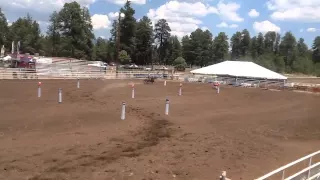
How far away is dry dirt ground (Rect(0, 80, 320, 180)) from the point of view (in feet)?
32.3

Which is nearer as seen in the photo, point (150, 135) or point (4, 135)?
point (4, 135)

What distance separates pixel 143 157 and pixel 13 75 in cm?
3277

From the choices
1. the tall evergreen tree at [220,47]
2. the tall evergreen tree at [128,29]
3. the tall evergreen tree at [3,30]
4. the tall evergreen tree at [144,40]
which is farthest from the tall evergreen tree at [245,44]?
the tall evergreen tree at [3,30]

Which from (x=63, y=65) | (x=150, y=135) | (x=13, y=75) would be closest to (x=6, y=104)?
(x=150, y=135)

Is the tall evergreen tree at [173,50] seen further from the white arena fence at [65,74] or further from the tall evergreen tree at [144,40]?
the white arena fence at [65,74]

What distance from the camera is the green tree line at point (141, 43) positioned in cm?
9931

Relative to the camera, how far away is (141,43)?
11262cm

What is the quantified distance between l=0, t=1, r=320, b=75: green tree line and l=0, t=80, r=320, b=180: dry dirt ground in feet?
228

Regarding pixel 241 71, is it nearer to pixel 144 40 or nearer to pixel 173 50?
pixel 144 40

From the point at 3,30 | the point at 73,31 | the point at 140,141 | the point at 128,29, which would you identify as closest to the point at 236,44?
the point at 128,29

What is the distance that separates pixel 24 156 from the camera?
10.5m

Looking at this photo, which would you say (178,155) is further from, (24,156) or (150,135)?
(24,156)

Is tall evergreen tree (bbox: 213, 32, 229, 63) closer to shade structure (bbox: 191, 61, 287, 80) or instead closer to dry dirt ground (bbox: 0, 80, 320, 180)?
shade structure (bbox: 191, 61, 287, 80)

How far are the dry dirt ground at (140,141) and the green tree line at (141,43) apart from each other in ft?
228
